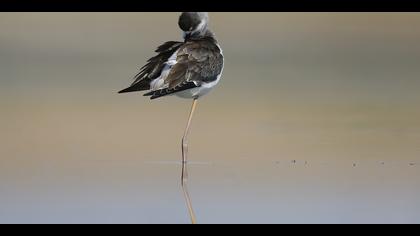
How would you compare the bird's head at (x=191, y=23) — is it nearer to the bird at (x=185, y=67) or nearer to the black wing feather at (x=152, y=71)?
the bird at (x=185, y=67)

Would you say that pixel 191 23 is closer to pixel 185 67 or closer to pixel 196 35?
pixel 196 35

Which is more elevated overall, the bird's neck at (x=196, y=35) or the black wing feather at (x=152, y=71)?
the black wing feather at (x=152, y=71)

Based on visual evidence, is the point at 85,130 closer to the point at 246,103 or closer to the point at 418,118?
the point at 246,103

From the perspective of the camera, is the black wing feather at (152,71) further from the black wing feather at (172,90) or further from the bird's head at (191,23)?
the bird's head at (191,23)

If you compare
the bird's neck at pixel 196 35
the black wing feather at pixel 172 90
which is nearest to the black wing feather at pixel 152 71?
the black wing feather at pixel 172 90

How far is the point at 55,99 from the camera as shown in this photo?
8695 mm

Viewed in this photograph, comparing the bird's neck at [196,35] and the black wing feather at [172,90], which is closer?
the black wing feather at [172,90]

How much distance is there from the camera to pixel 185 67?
6.50m

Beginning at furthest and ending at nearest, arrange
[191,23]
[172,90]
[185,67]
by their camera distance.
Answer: [191,23] → [185,67] → [172,90]

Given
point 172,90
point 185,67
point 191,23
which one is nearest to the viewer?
point 172,90

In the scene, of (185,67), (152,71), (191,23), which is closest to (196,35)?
(191,23)

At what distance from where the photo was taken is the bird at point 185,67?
636 centimetres

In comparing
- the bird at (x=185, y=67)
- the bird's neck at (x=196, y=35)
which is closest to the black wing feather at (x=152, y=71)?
the bird at (x=185, y=67)

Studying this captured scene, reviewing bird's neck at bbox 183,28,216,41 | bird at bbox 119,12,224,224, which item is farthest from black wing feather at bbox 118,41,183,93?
bird's neck at bbox 183,28,216,41
